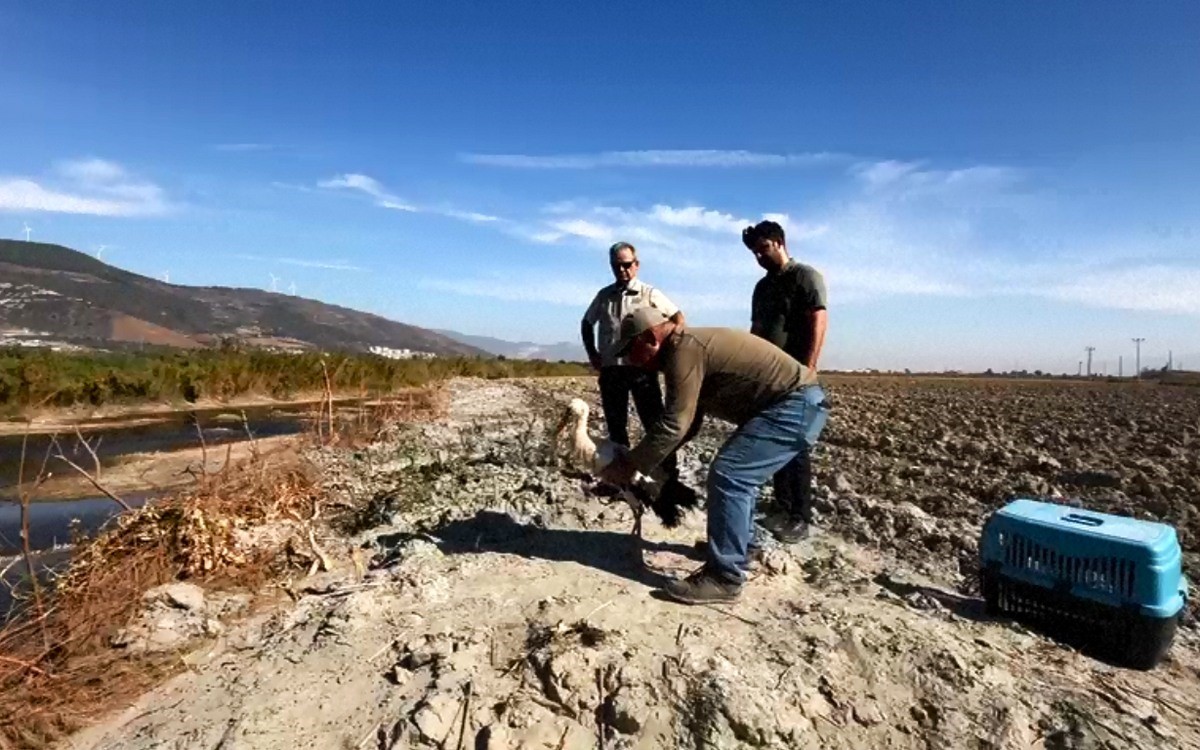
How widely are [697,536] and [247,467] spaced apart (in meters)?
3.06

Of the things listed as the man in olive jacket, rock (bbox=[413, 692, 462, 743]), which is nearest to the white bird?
the man in olive jacket

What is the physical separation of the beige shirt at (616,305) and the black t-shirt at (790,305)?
1.87 feet

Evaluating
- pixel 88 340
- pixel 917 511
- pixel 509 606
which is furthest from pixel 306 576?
pixel 88 340

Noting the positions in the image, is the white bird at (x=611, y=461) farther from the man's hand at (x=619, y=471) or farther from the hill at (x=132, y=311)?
the hill at (x=132, y=311)

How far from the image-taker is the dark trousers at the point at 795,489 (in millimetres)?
4605

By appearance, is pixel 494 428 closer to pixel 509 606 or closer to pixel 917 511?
pixel 917 511

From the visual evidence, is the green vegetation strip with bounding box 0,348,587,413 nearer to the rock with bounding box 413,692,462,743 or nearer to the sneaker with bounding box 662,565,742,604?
the sneaker with bounding box 662,565,742,604

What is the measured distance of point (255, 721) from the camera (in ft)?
9.77

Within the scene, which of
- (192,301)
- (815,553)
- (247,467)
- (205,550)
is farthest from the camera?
(192,301)

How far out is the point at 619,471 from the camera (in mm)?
3768

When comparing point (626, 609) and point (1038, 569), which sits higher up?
point (1038, 569)

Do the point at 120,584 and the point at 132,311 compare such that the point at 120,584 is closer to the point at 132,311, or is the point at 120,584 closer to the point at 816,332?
the point at 816,332

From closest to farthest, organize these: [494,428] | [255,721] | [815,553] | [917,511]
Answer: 1. [255,721]
2. [815,553]
3. [917,511]
4. [494,428]

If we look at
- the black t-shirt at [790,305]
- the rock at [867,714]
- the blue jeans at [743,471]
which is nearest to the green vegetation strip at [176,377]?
the black t-shirt at [790,305]
